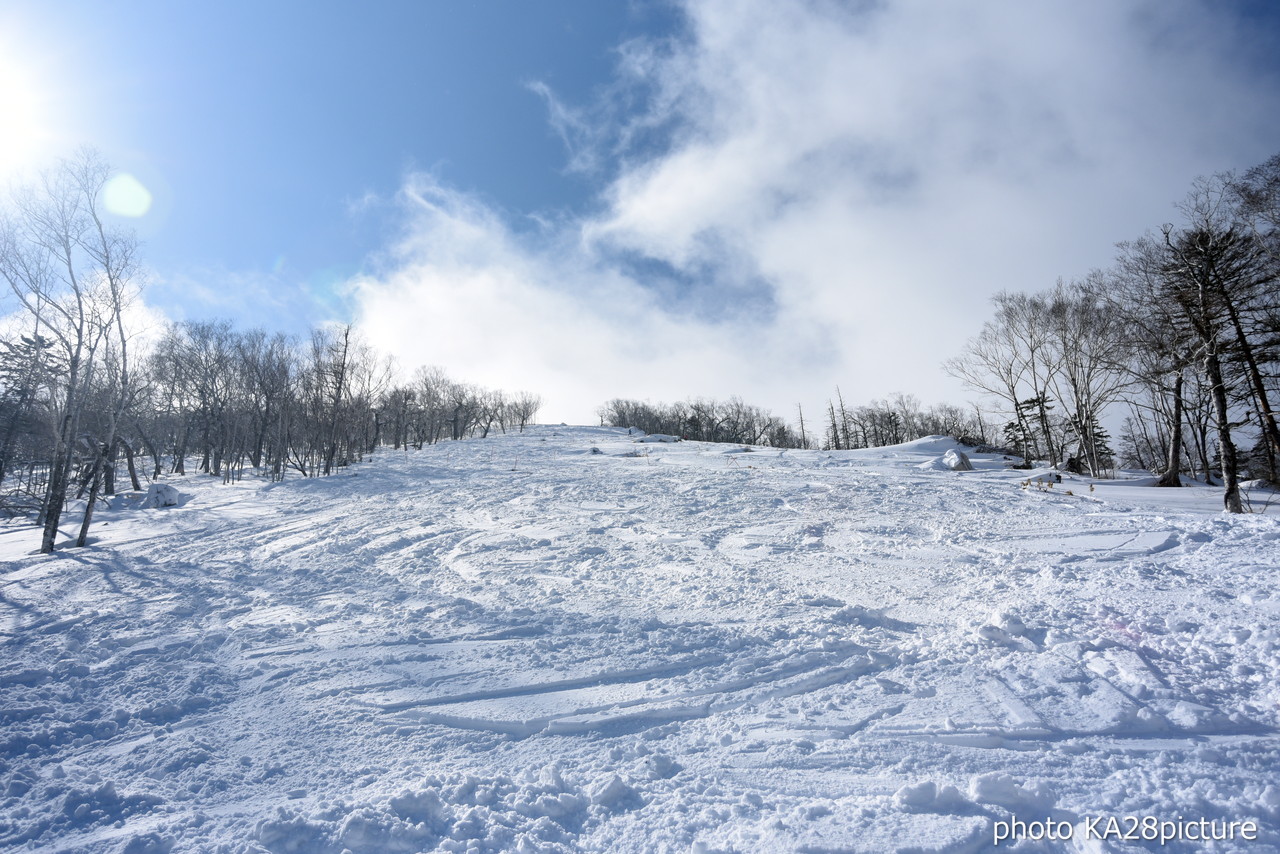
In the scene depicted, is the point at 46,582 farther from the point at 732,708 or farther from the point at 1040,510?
the point at 1040,510

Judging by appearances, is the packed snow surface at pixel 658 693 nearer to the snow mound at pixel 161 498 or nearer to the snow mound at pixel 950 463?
the snow mound at pixel 161 498

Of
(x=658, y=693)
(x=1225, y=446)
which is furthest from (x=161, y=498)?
(x=1225, y=446)

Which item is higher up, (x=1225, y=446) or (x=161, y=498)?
(x=1225, y=446)

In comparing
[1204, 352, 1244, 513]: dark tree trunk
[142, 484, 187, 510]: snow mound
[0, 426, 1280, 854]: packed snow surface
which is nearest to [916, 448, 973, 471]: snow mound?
[1204, 352, 1244, 513]: dark tree trunk

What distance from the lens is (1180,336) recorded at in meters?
12.5

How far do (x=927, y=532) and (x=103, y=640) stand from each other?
10.8 m

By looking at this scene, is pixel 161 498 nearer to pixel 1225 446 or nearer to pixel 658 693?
pixel 658 693

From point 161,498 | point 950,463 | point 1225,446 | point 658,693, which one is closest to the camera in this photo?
point 658,693

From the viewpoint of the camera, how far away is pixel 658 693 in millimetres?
3994

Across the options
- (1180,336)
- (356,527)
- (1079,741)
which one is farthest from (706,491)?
(1180,336)

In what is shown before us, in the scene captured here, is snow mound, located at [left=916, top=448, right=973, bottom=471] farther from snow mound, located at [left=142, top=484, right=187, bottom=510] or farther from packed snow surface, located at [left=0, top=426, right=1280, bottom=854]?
snow mound, located at [left=142, top=484, right=187, bottom=510]

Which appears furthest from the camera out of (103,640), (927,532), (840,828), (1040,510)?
(1040,510)

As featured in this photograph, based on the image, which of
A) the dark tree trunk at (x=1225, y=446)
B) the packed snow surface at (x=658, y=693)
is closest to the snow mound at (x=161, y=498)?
the packed snow surface at (x=658, y=693)

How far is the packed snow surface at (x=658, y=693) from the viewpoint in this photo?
2736 millimetres
